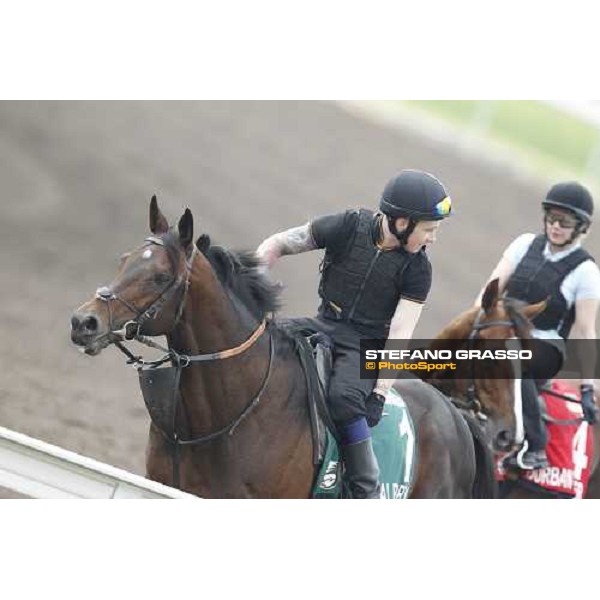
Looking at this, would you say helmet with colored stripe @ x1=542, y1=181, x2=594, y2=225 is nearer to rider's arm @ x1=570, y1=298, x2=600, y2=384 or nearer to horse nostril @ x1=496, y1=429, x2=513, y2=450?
rider's arm @ x1=570, y1=298, x2=600, y2=384

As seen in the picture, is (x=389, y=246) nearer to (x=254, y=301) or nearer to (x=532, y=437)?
(x=254, y=301)

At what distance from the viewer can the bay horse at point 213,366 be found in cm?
425

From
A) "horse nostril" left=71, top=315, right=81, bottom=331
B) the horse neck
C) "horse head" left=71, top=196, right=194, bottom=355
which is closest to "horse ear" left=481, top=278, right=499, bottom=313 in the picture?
the horse neck

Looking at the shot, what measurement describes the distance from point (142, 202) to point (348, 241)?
672 centimetres

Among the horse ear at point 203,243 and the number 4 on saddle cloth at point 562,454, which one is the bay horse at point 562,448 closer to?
the number 4 on saddle cloth at point 562,454

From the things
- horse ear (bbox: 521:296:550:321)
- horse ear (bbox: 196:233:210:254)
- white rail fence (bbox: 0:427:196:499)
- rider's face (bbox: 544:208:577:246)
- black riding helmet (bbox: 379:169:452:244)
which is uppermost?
rider's face (bbox: 544:208:577:246)

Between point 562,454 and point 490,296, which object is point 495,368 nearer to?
point 490,296

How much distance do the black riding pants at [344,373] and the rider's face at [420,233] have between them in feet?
1.62

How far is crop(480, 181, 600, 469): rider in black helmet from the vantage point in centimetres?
616

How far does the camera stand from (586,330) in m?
6.27

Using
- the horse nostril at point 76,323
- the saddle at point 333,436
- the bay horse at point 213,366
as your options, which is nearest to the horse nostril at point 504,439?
the saddle at point 333,436

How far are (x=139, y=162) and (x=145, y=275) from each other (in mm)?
8248

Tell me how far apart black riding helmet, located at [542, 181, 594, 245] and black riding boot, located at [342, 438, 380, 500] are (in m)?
2.16
